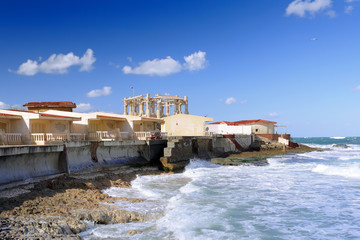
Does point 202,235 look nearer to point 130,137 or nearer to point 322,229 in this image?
point 322,229

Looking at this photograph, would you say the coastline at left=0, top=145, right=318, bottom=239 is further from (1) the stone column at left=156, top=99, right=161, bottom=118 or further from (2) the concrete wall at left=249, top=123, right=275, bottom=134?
(2) the concrete wall at left=249, top=123, right=275, bottom=134

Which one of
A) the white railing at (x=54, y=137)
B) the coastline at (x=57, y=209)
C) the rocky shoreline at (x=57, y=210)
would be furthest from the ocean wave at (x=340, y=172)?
the white railing at (x=54, y=137)

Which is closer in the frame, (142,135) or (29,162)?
(29,162)

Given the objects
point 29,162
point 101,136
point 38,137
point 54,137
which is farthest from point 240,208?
point 101,136

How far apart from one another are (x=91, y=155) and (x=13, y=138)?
198 inches

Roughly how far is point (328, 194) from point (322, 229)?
6248 mm

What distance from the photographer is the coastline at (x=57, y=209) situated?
9114 mm

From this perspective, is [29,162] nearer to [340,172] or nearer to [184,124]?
[340,172]

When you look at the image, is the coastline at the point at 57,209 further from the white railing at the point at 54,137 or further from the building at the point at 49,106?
the building at the point at 49,106

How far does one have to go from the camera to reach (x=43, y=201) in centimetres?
1211

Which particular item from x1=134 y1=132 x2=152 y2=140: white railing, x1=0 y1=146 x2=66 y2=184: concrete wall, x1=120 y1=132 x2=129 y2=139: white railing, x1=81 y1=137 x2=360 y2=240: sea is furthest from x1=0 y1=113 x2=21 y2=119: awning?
x1=134 y1=132 x2=152 y2=140: white railing

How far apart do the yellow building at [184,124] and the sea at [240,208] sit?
15991mm

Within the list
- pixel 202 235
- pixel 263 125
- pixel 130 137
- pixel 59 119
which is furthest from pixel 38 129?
pixel 263 125

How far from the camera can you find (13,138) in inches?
711
